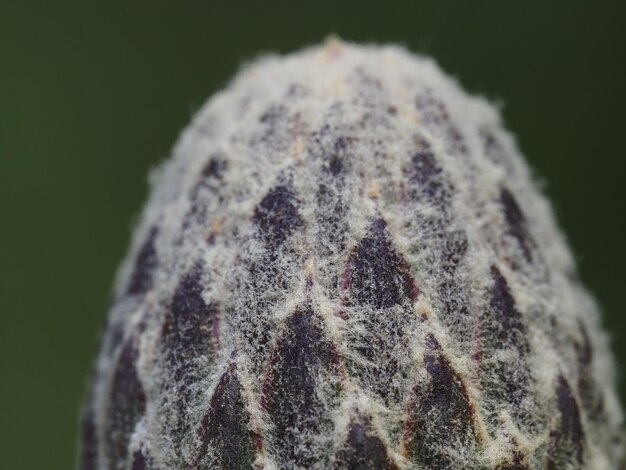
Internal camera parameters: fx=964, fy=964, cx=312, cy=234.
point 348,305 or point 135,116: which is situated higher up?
point 135,116

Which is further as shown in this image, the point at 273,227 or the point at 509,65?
the point at 509,65

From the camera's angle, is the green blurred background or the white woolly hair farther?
the green blurred background

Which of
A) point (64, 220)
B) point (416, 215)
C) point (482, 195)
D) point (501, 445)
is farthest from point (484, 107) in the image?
point (64, 220)

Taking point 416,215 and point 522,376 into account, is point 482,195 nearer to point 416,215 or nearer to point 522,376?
point 416,215

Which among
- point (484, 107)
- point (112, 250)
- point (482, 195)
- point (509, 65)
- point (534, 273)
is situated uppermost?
point (509, 65)

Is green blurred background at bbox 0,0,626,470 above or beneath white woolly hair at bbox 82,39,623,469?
above

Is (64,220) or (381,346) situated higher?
(64,220)

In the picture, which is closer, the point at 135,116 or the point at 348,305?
the point at 348,305

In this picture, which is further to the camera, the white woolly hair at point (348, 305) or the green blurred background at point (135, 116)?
the green blurred background at point (135, 116)
